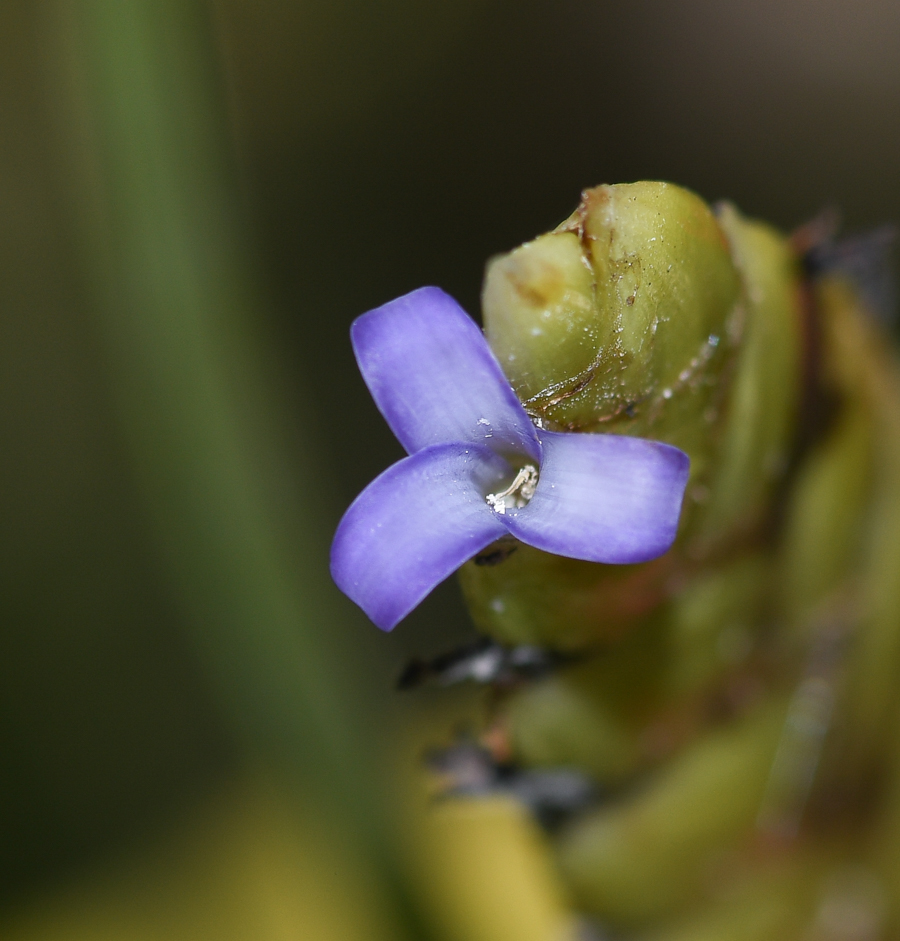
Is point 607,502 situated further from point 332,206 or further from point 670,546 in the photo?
point 332,206

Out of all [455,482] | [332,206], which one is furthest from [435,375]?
[332,206]

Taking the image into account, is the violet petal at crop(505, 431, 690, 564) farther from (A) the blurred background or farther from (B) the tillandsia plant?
(A) the blurred background

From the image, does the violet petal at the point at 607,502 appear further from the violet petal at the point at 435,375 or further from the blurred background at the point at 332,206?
the blurred background at the point at 332,206

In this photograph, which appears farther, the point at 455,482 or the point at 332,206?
the point at 332,206

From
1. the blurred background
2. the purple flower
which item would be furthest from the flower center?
the blurred background

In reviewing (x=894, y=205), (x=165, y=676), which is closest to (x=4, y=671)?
(x=165, y=676)
